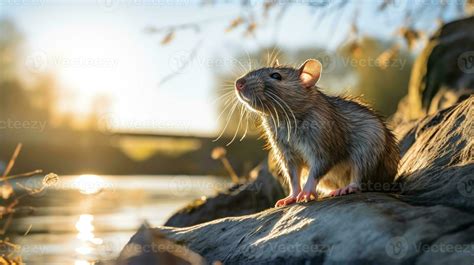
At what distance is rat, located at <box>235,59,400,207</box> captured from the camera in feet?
21.7

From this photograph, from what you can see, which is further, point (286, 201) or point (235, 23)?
point (235, 23)

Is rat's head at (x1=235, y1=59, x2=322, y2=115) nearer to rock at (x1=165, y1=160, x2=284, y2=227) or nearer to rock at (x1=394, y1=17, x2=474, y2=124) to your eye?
rock at (x1=165, y1=160, x2=284, y2=227)

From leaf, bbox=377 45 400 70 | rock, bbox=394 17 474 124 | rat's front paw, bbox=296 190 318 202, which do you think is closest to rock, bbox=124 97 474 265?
rat's front paw, bbox=296 190 318 202

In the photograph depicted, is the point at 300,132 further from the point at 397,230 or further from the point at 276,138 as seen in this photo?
the point at 397,230

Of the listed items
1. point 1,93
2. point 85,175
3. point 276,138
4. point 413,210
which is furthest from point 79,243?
point 1,93

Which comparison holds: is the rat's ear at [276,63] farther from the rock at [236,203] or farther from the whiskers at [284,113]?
the rock at [236,203]

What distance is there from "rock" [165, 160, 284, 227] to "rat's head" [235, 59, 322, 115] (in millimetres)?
3074

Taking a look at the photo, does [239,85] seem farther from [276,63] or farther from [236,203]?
[236,203]

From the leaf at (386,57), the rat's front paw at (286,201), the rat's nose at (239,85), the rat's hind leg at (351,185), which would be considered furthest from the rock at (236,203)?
the rat's nose at (239,85)

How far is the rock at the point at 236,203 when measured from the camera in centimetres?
945

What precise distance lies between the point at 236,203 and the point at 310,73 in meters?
3.36

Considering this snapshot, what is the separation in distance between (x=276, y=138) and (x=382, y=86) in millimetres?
36235

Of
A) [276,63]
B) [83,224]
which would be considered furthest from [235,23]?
[83,224]

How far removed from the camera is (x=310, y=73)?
22.5 feet
